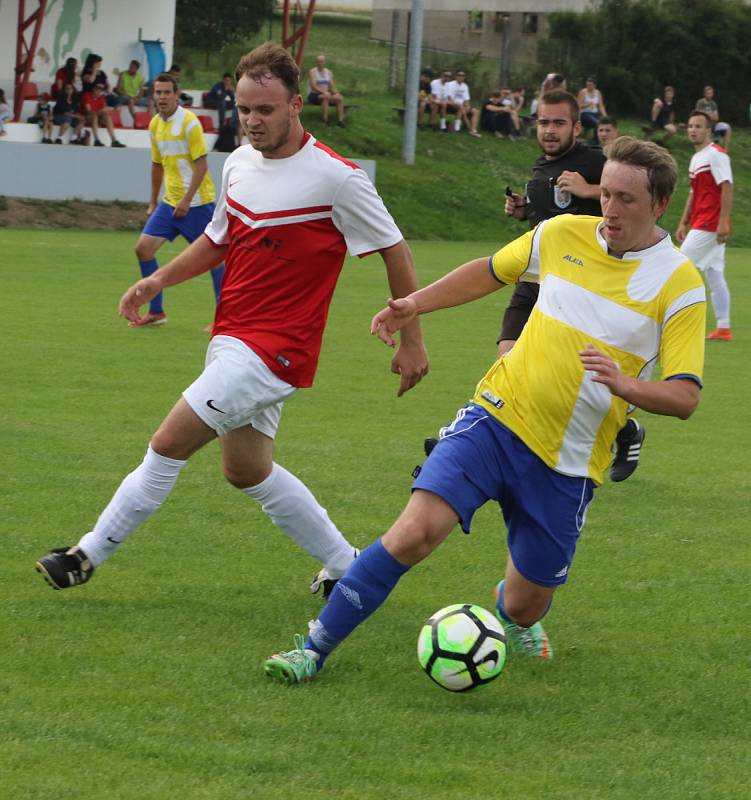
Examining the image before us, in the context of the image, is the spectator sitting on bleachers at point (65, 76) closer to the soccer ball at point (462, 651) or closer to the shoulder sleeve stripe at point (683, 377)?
the soccer ball at point (462, 651)

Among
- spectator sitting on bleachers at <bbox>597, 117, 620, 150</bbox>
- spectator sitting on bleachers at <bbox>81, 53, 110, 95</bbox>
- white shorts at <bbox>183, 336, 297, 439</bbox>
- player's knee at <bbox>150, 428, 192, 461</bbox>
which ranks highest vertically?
spectator sitting on bleachers at <bbox>597, 117, 620, 150</bbox>

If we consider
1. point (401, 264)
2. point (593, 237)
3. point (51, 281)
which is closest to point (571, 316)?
point (593, 237)

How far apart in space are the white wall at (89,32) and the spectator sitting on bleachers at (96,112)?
365cm

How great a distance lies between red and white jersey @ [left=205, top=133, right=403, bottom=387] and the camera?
17.5 feet

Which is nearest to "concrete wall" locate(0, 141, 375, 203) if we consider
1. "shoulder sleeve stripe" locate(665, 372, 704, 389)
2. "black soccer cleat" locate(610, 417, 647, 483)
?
"black soccer cleat" locate(610, 417, 647, 483)

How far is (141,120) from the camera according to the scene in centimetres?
3162

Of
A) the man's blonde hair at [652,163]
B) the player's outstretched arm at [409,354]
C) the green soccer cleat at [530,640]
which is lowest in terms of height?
the green soccer cleat at [530,640]

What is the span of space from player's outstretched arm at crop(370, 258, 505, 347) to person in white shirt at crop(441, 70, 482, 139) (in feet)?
110

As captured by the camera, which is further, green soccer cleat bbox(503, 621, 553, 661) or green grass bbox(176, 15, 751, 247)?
green grass bbox(176, 15, 751, 247)

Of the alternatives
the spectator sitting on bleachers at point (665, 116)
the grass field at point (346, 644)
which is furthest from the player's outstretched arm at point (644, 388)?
the spectator sitting on bleachers at point (665, 116)

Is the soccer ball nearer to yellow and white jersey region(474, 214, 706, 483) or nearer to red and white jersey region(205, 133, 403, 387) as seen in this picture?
yellow and white jersey region(474, 214, 706, 483)

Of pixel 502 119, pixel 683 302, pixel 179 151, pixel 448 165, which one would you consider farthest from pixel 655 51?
pixel 683 302

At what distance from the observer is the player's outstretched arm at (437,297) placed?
467 cm

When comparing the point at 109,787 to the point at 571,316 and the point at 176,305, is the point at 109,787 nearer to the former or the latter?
the point at 571,316
